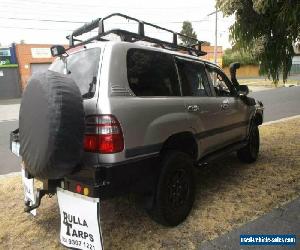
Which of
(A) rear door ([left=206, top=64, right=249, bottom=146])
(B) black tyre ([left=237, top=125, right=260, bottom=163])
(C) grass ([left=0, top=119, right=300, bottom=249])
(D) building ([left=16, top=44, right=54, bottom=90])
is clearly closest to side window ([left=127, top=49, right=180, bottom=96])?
(A) rear door ([left=206, top=64, right=249, bottom=146])

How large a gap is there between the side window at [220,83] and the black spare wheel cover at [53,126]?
103 inches

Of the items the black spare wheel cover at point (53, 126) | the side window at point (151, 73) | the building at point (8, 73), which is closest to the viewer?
the black spare wheel cover at point (53, 126)

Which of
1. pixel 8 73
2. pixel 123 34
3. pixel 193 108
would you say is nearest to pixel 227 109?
pixel 193 108

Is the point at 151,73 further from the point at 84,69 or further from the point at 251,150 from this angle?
the point at 251,150

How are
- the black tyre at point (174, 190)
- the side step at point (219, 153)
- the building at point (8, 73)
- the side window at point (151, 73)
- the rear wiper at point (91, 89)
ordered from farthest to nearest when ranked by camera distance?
the building at point (8, 73)
the side step at point (219, 153)
the black tyre at point (174, 190)
the side window at point (151, 73)
the rear wiper at point (91, 89)

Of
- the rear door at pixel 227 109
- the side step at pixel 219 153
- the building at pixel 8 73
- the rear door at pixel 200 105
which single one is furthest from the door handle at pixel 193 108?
the building at pixel 8 73

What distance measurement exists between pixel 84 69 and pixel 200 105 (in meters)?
1.52

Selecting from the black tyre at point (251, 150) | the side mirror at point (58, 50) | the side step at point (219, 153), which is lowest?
the black tyre at point (251, 150)

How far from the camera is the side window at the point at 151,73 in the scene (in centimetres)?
331

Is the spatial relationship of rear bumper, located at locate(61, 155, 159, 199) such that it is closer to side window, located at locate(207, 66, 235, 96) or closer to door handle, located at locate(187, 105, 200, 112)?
door handle, located at locate(187, 105, 200, 112)

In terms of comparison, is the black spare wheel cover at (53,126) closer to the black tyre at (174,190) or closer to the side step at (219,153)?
the black tyre at (174,190)

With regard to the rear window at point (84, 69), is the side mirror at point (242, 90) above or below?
below

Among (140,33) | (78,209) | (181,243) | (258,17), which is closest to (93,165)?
(78,209)

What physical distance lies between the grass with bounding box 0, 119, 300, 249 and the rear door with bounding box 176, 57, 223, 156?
696mm
